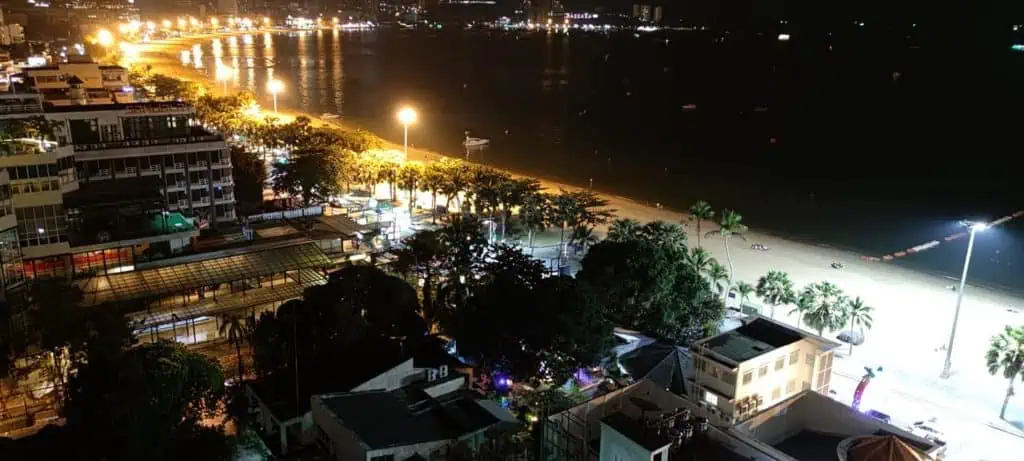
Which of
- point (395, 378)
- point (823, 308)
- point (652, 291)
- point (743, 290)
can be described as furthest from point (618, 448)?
point (743, 290)

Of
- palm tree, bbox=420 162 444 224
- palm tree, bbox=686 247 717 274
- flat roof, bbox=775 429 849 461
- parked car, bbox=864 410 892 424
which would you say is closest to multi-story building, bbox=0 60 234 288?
palm tree, bbox=420 162 444 224

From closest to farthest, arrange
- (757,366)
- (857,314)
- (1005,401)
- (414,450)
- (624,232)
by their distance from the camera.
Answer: (414,450) → (757,366) → (1005,401) → (857,314) → (624,232)

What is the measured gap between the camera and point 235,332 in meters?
30.2

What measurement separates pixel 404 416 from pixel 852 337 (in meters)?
24.0

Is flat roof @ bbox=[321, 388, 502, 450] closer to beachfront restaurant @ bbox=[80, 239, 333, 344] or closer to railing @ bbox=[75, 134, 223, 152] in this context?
beachfront restaurant @ bbox=[80, 239, 333, 344]

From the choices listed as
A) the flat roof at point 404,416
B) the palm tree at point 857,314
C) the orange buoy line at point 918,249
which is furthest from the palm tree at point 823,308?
the orange buoy line at point 918,249

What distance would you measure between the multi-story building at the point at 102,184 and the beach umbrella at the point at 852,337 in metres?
32.9

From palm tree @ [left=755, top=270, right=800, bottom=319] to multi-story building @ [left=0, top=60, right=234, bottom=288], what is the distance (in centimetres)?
2931

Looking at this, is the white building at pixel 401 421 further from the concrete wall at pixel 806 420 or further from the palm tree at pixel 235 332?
the concrete wall at pixel 806 420

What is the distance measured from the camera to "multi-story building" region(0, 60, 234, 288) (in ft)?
111

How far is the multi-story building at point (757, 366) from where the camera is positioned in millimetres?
25656

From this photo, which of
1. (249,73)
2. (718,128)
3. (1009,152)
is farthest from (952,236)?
(249,73)

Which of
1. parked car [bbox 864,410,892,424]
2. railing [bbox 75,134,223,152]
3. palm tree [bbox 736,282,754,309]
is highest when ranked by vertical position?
railing [bbox 75,134,223,152]

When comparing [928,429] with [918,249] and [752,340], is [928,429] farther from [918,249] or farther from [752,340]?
[918,249]
